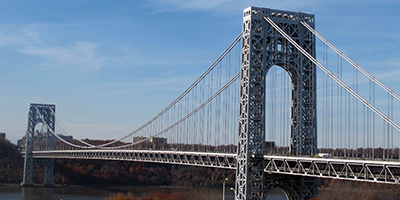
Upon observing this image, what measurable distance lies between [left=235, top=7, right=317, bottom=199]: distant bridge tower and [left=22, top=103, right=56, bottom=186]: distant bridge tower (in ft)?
262

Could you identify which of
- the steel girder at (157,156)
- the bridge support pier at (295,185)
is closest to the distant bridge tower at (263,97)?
the bridge support pier at (295,185)

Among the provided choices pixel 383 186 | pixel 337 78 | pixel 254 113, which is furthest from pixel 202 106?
pixel 383 186

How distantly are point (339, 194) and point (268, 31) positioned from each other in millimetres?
40953

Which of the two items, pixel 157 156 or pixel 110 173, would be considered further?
pixel 110 173

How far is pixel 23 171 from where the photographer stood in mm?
122500

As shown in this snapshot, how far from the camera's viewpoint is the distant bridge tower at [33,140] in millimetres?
116938

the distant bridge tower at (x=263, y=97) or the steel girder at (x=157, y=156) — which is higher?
the distant bridge tower at (x=263, y=97)

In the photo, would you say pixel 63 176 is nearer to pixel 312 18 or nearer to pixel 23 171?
pixel 23 171

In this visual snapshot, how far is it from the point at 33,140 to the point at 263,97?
88630 millimetres

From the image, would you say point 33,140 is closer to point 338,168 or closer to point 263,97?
point 263,97

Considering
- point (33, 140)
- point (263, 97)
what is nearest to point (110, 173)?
point (33, 140)

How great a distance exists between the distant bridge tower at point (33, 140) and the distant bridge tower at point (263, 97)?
262 feet

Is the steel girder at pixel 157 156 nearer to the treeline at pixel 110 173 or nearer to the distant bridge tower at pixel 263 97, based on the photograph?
the distant bridge tower at pixel 263 97

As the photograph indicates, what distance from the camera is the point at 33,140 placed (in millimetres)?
122812
